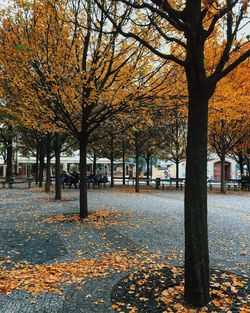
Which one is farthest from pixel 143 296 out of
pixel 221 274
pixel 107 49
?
pixel 107 49

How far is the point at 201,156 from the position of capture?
14.8 ft

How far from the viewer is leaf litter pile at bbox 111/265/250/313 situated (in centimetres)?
412

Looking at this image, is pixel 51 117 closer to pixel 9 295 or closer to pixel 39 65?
pixel 39 65

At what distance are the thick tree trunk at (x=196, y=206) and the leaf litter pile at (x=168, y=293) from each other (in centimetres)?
20

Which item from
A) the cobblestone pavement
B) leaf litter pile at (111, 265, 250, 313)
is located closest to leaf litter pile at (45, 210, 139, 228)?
the cobblestone pavement

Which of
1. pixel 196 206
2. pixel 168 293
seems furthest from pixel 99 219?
pixel 196 206

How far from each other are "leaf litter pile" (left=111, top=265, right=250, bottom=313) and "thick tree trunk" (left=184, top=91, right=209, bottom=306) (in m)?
0.20

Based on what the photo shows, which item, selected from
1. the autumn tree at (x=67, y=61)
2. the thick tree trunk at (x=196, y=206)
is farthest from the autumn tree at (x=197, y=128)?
the autumn tree at (x=67, y=61)

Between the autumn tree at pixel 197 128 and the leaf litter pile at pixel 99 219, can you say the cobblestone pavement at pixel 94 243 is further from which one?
the autumn tree at pixel 197 128

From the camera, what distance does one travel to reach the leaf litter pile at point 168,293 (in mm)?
4121

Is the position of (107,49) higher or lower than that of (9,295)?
higher

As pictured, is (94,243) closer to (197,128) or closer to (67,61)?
(197,128)

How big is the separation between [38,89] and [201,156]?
684 centimetres

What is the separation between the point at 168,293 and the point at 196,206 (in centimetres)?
117
